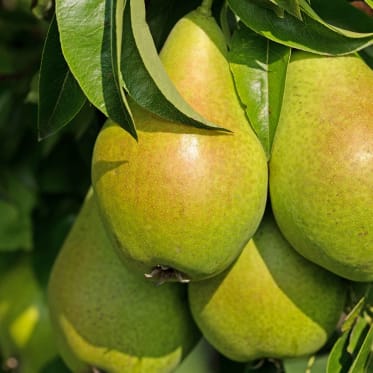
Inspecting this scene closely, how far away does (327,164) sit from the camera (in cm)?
119

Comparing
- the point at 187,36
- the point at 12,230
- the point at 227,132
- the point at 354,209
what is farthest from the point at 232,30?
the point at 12,230

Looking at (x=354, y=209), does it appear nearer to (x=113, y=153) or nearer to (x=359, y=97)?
(x=359, y=97)

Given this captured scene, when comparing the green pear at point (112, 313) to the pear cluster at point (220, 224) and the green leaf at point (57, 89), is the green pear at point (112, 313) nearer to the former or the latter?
the pear cluster at point (220, 224)

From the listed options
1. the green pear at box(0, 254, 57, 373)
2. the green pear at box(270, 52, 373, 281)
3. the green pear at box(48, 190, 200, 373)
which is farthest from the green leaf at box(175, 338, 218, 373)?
the green pear at box(270, 52, 373, 281)

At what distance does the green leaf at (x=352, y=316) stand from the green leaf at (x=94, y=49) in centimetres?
45

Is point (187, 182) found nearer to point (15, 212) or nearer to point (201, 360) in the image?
point (15, 212)

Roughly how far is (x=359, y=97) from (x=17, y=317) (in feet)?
3.53

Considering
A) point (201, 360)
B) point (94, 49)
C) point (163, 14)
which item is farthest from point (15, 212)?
point (94, 49)

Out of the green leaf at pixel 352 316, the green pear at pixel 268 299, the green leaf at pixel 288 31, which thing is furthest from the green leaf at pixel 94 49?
the green leaf at pixel 352 316

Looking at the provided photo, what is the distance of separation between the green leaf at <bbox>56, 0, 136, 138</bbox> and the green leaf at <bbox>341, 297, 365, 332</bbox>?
0.45 meters

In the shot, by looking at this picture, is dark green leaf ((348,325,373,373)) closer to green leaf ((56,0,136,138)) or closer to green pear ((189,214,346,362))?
green pear ((189,214,346,362))

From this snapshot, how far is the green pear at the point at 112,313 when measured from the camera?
1.41m

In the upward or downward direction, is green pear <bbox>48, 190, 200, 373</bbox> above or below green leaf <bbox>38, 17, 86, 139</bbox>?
below

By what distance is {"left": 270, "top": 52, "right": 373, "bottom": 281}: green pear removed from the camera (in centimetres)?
118
